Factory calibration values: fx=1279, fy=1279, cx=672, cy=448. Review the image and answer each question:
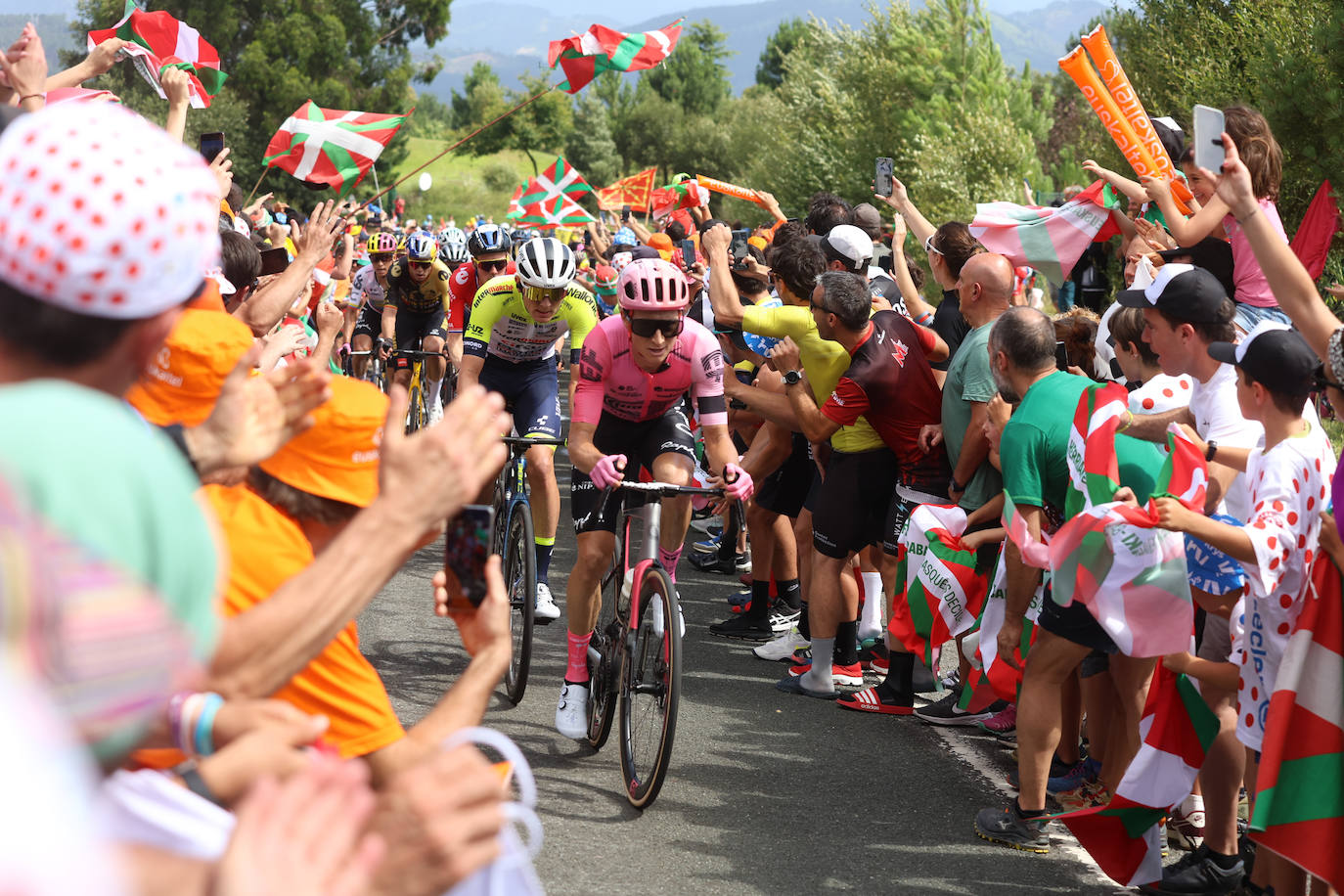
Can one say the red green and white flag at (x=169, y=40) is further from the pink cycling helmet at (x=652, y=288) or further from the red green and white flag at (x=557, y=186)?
the red green and white flag at (x=557, y=186)

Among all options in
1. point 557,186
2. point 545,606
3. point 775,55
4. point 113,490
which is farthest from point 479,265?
point 775,55

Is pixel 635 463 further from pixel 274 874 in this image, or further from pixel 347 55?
pixel 347 55

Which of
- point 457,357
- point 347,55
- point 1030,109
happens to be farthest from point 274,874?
point 347,55

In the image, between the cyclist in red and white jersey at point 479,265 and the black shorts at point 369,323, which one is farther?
the black shorts at point 369,323

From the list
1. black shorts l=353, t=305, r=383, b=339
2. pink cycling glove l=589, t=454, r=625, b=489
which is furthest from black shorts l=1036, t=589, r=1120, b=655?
black shorts l=353, t=305, r=383, b=339

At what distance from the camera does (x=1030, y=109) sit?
28.3m

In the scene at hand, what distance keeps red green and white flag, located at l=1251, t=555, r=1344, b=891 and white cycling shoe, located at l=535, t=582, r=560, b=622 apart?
4.51 metres

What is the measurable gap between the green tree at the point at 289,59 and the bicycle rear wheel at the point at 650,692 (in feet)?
181

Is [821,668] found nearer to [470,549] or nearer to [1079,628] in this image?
[1079,628]

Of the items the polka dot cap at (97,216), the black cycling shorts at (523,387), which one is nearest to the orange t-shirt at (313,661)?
Answer: the polka dot cap at (97,216)

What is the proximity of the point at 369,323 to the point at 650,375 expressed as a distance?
8.74 meters

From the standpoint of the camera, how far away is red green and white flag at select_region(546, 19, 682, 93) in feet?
36.1

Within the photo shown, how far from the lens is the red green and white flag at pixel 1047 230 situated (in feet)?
23.2

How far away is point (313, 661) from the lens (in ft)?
7.73
